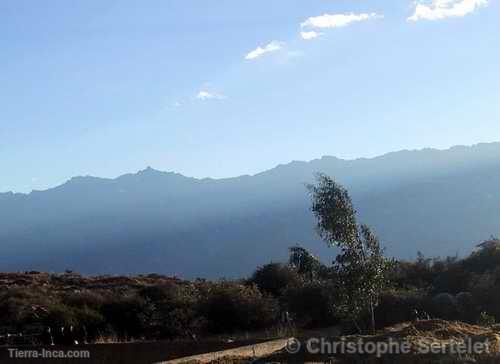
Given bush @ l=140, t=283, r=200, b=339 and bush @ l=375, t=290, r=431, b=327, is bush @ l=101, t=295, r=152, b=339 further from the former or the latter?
bush @ l=375, t=290, r=431, b=327

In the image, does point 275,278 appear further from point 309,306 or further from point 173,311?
point 173,311

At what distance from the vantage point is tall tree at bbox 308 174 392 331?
1636cm

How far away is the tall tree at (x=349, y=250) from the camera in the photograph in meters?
16.4

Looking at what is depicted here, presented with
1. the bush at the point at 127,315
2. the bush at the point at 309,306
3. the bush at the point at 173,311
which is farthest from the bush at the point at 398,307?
the bush at the point at 127,315

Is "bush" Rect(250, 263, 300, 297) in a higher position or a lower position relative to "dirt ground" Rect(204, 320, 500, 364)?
lower

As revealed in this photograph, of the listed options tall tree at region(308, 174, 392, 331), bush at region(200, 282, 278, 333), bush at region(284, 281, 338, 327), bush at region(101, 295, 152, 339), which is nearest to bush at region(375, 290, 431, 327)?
bush at region(284, 281, 338, 327)

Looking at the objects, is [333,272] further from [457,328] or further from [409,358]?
[409,358]

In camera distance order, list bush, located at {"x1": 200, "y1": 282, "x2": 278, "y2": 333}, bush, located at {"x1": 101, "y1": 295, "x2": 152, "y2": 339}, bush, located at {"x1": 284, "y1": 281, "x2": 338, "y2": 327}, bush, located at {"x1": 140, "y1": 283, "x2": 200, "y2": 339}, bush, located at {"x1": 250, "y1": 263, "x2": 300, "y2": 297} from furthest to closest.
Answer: bush, located at {"x1": 250, "y1": 263, "x2": 300, "y2": 297}
bush, located at {"x1": 284, "y1": 281, "x2": 338, "y2": 327}
bush, located at {"x1": 200, "y1": 282, "x2": 278, "y2": 333}
bush, located at {"x1": 101, "y1": 295, "x2": 152, "y2": 339}
bush, located at {"x1": 140, "y1": 283, "x2": 200, "y2": 339}

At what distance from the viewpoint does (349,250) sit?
1656 centimetres

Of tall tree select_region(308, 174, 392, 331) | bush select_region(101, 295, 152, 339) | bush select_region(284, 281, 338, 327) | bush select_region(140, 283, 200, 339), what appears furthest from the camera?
bush select_region(284, 281, 338, 327)

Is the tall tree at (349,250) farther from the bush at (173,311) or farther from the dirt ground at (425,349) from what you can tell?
the bush at (173,311)

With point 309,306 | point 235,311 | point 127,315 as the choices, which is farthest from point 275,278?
point 127,315

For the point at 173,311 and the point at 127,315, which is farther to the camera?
the point at 127,315

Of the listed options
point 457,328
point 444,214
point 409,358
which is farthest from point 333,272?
point 444,214
